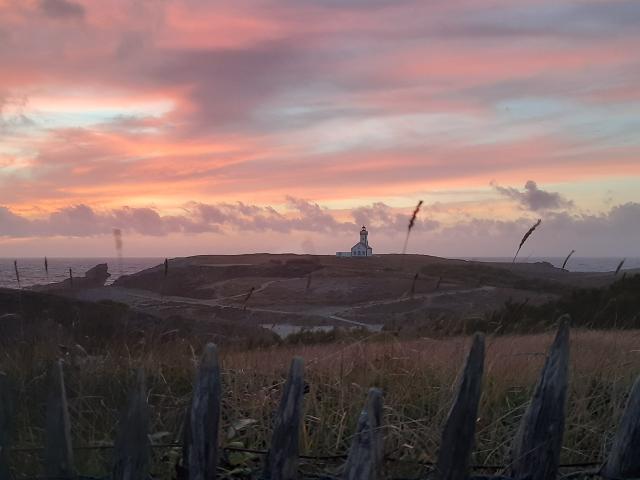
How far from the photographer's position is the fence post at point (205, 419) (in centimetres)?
261

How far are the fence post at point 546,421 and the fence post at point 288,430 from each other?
0.98m

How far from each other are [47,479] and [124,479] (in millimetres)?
430

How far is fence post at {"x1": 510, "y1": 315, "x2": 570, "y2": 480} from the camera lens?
2.71 metres

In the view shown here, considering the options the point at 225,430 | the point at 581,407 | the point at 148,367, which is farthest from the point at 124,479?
the point at 581,407

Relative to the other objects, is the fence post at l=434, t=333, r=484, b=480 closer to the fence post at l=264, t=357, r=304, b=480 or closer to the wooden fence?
the wooden fence

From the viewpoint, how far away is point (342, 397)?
13.7 feet

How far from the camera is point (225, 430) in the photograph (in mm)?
3980

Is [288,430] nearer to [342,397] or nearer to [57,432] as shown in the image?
[57,432]

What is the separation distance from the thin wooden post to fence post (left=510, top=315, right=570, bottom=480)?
1951 mm

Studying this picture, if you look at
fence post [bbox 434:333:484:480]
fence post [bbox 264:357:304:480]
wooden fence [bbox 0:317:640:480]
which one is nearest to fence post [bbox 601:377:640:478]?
wooden fence [bbox 0:317:640:480]

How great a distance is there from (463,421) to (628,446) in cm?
82

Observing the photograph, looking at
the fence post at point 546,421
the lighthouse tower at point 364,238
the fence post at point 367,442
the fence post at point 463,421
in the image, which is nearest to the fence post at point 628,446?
the fence post at point 546,421

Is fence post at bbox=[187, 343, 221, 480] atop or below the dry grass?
atop

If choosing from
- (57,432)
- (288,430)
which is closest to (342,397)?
(288,430)
